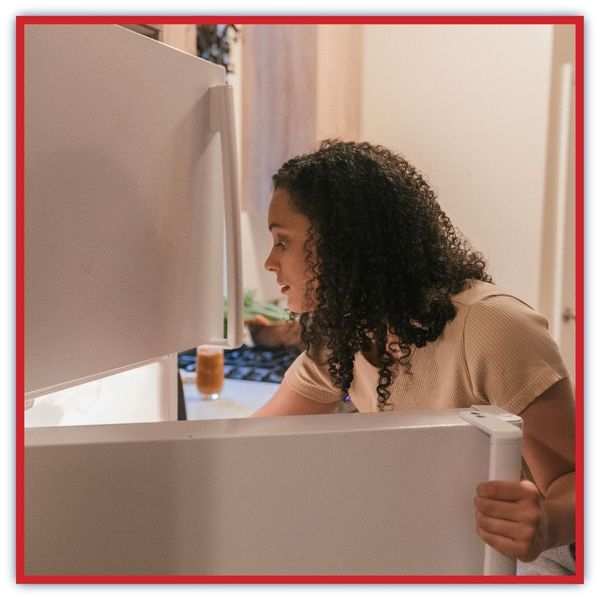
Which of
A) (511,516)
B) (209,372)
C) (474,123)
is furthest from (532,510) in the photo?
(474,123)

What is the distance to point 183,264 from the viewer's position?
2.81 feet

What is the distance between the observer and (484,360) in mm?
921

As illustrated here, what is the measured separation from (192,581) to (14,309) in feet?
0.85

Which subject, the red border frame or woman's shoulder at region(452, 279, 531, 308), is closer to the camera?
the red border frame

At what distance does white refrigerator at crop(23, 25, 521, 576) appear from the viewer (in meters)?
0.55

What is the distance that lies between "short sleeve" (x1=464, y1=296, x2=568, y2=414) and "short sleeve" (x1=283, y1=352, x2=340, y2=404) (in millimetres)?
327

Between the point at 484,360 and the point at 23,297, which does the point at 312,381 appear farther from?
the point at 23,297

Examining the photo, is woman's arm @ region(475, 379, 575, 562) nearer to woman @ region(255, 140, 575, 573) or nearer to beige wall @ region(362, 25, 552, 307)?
woman @ region(255, 140, 575, 573)

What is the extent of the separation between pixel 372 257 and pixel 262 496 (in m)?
0.53

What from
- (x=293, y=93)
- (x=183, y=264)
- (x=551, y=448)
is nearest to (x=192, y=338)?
(x=183, y=264)

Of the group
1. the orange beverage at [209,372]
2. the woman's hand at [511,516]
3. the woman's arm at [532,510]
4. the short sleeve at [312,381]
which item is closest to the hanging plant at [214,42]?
the orange beverage at [209,372]

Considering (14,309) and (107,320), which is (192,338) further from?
(14,309)

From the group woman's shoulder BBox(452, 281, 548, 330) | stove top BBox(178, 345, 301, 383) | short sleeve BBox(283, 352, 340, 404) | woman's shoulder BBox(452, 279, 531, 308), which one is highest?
woman's shoulder BBox(452, 279, 531, 308)

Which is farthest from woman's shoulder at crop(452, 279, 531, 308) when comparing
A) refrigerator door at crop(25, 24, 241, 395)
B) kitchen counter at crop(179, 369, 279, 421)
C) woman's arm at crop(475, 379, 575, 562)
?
kitchen counter at crop(179, 369, 279, 421)
